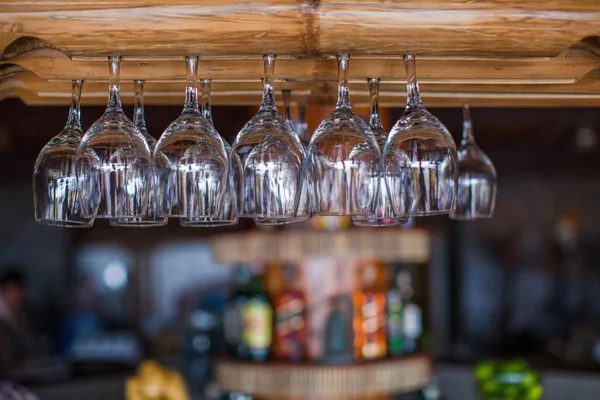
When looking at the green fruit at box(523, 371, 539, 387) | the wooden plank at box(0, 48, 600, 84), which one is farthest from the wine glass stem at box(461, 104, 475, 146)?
the green fruit at box(523, 371, 539, 387)

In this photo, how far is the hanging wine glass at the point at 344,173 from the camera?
0.99m

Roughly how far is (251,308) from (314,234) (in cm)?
36

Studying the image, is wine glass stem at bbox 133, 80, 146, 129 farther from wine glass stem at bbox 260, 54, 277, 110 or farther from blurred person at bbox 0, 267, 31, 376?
blurred person at bbox 0, 267, 31, 376

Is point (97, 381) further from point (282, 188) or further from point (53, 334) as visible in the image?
point (282, 188)

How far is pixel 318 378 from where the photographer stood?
2557 millimetres

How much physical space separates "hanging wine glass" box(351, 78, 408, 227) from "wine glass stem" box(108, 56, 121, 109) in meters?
0.34

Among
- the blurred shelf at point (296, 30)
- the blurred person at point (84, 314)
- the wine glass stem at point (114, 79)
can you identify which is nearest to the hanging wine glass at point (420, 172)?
the blurred shelf at point (296, 30)

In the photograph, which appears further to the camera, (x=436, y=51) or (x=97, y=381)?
(x=97, y=381)

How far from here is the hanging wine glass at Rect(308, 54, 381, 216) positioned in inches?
39.1

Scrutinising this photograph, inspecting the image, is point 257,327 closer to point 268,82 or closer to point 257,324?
point 257,324

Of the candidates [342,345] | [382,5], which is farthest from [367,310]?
[382,5]

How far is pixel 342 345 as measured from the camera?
2.64 m

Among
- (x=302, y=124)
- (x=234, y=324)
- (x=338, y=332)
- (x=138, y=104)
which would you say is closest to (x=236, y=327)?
(x=234, y=324)

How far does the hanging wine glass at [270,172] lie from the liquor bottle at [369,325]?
69.0 inches
